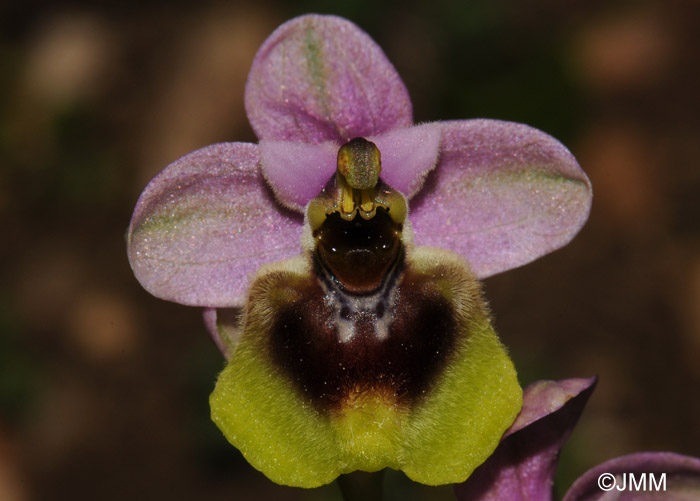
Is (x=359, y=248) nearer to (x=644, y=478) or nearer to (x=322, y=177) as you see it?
(x=322, y=177)

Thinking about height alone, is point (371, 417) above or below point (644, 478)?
above

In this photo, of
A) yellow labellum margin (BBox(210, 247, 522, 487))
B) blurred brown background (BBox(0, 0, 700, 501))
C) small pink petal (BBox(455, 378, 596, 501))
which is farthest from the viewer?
blurred brown background (BBox(0, 0, 700, 501))

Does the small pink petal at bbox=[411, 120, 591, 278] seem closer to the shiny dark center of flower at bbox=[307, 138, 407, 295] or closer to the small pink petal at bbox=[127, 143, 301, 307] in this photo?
the shiny dark center of flower at bbox=[307, 138, 407, 295]

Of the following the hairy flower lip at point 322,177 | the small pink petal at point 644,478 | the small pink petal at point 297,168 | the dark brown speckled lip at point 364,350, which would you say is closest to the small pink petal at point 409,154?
the hairy flower lip at point 322,177

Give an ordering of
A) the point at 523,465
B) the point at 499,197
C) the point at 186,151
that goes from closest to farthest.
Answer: the point at 523,465
the point at 499,197
the point at 186,151

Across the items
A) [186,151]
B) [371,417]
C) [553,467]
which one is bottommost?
[186,151]

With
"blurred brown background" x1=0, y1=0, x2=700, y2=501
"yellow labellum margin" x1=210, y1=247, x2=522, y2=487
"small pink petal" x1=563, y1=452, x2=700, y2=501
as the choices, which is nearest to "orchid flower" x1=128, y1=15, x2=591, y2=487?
"yellow labellum margin" x1=210, y1=247, x2=522, y2=487

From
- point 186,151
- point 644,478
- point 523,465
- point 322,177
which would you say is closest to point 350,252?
point 322,177
